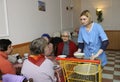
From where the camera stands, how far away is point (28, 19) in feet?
11.1

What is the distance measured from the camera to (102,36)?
1.80 metres

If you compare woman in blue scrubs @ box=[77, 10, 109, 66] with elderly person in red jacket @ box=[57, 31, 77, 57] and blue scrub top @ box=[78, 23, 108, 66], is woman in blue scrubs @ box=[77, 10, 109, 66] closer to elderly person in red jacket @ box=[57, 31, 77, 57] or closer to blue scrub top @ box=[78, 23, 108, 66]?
blue scrub top @ box=[78, 23, 108, 66]

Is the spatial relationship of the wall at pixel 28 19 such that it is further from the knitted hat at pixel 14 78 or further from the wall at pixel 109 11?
the wall at pixel 109 11

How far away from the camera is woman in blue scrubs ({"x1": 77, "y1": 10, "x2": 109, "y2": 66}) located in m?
1.80

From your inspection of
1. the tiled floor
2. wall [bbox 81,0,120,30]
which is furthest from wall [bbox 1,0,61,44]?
wall [bbox 81,0,120,30]

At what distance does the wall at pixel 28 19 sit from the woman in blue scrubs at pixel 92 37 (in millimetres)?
1491

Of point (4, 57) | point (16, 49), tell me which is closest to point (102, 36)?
point (4, 57)

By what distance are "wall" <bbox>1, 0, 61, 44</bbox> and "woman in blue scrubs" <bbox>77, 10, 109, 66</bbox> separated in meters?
1.49

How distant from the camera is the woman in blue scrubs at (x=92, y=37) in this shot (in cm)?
180

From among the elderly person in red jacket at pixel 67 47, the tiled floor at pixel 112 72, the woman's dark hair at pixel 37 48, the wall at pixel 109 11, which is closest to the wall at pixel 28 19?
the elderly person in red jacket at pixel 67 47

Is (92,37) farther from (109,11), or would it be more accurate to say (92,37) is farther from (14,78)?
(109,11)

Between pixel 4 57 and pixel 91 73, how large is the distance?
101 cm

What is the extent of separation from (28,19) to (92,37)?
1899 mm

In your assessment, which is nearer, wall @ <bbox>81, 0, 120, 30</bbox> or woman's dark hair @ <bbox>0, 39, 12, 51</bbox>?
woman's dark hair @ <bbox>0, 39, 12, 51</bbox>
